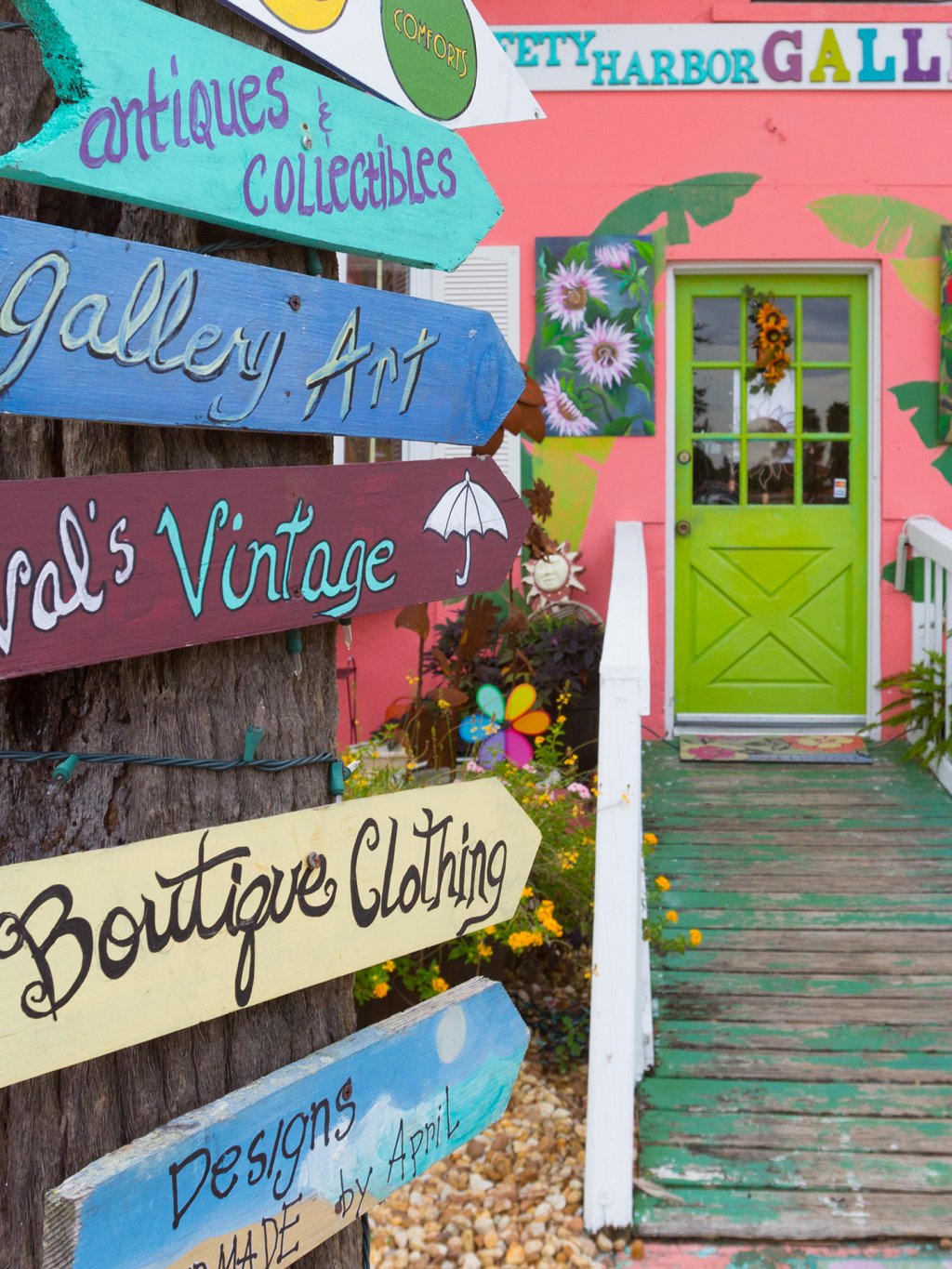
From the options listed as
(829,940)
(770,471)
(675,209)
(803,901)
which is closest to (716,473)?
(770,471)

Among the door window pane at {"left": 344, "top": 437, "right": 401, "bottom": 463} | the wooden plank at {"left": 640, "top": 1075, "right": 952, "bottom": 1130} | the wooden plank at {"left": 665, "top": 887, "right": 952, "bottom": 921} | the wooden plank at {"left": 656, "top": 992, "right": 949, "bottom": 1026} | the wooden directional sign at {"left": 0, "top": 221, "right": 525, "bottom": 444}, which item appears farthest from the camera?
the door window pane at {"left": 344, "top": 437, "right": 401, "bottom": 463}

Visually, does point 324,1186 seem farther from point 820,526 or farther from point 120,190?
point 820,526

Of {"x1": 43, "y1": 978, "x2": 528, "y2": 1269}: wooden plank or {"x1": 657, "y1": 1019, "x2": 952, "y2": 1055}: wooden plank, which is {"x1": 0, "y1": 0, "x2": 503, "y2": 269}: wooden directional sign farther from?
{"x1": 657, "y1": 1019, "x2": 952, "y2": 1055}: wooden plank

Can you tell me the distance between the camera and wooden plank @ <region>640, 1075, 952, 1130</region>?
3100mm

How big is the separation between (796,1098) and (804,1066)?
151 millimetres

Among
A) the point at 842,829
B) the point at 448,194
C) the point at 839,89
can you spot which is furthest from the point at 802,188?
the point at 448,194

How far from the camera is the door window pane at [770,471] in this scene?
609 cm

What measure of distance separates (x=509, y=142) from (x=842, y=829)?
3614mm

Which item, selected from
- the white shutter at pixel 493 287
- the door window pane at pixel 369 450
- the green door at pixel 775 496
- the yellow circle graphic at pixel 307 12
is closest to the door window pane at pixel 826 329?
the green door at pixel 775 496

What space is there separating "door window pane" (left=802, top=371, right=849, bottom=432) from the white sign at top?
137 centimetres

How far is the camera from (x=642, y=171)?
591 cm

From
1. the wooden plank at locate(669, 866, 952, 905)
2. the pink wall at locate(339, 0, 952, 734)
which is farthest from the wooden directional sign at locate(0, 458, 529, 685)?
the pink wall at locate(339, 0, 952, 734)

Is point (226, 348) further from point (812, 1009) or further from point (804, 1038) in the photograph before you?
point (812, 1009)

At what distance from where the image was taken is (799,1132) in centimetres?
302
